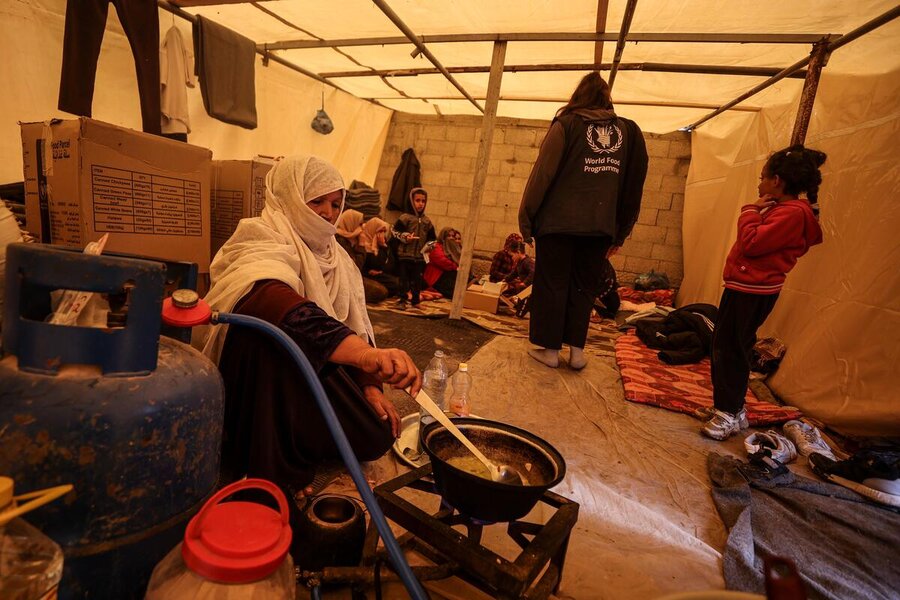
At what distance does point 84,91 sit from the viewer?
2.79 meters

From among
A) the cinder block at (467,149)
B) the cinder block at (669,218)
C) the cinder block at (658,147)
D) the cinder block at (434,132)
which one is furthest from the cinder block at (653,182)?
the cinder block at (434,132)

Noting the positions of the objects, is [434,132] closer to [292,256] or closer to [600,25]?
[600,25]

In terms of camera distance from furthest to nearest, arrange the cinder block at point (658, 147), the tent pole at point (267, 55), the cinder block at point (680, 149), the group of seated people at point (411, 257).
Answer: the cinder block at point (658, 147)
the cinder block at point (680, 149)
the group of seated people at point (411, 257)
the tent pole at point (267, 55)

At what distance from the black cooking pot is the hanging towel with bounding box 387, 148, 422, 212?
6641mm

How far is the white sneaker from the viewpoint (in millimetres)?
2215

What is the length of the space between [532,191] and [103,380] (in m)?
2.81

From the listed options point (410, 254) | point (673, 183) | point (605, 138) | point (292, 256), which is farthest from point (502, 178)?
point (292, 256)

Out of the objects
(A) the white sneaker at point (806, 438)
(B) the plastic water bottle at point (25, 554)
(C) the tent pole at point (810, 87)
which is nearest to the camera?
(B) the plastic water bottle at point (25, 554)

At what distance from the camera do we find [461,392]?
7.88 feet

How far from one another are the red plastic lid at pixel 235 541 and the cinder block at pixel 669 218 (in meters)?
7.26

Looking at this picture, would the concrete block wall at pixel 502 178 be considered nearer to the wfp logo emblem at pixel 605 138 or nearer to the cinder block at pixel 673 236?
the cinder block at pixel 673 236

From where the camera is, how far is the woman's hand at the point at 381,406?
1.49 meters

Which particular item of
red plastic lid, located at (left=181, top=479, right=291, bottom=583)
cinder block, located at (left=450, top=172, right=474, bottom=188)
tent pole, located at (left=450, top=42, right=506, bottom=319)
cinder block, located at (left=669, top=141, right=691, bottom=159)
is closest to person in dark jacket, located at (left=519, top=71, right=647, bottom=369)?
tent pole, located at (left=450, top=42, right=506, bottom=319)

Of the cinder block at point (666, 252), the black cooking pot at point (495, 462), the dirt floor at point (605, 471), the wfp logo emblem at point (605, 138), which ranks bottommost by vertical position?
the dirt floor at point (605, 471)
